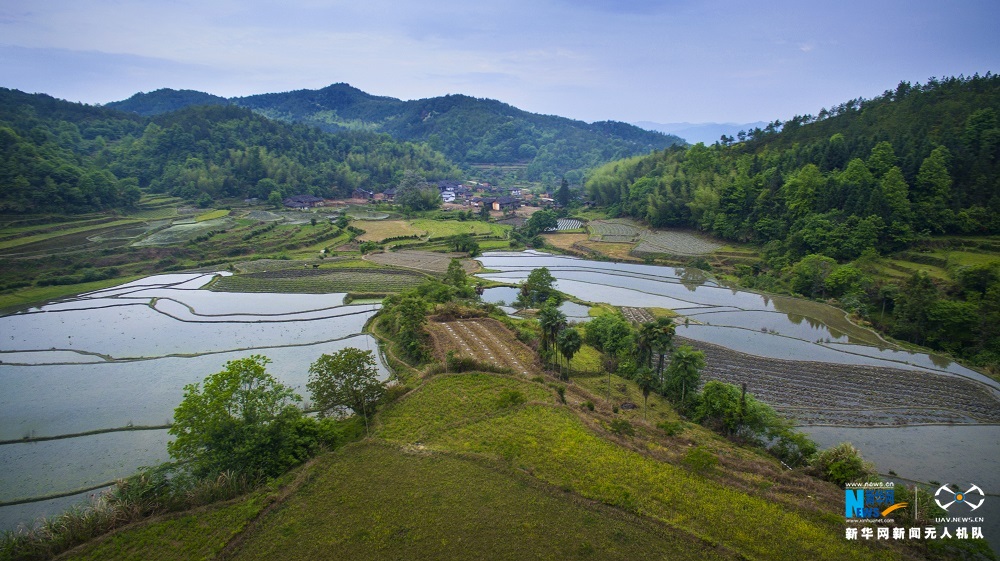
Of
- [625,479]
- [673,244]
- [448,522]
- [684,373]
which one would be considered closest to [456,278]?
[684,373]

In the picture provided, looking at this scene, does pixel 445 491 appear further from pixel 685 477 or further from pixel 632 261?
pixel 632 261

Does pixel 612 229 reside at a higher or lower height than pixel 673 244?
higher

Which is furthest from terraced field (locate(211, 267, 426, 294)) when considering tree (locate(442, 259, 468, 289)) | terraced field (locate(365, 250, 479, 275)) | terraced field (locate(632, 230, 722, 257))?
terraced field (locate(632, 230, 722, 257))

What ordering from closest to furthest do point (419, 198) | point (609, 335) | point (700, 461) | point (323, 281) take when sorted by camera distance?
point (700, 461) < point (609, 335) < point (323, 281) < point (419, 198)

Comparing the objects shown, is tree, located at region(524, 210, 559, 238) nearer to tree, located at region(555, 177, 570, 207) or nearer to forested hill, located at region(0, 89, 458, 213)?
tree, located at region(555, 177, 570, 207)

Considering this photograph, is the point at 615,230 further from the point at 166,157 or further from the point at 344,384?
the point at 166,157

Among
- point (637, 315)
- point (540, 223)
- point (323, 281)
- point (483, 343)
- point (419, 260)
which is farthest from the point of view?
point (540, 223)

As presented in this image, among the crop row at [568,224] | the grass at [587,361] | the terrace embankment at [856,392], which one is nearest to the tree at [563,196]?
the crop row at [568,224]
